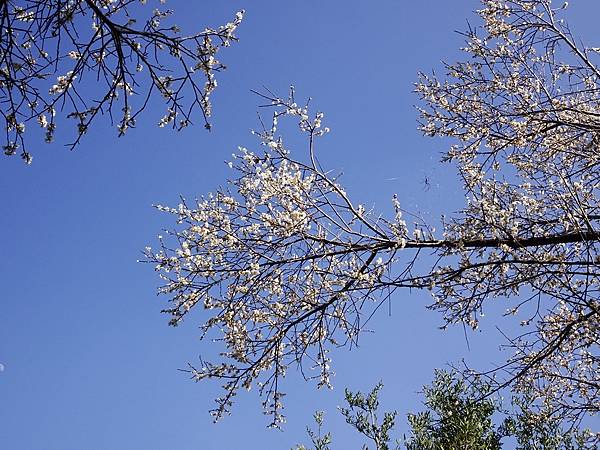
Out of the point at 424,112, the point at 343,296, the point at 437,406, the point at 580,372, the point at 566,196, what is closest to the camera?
the point at 566,196

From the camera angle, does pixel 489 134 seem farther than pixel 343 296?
Yes

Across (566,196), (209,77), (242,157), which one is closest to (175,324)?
(242,157)

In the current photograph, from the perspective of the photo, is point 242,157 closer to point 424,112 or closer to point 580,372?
point 424,112

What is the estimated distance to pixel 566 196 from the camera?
504 cm

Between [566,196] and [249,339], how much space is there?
3.01 metres

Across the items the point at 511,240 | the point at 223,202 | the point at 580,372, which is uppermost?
the point at 223,202

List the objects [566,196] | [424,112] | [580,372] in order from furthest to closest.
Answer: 1. [424,112]
2. [580,372]
3. [566,196]

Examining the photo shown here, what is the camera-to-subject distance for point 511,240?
5184 millimetres

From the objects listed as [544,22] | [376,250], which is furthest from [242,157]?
[544,22]

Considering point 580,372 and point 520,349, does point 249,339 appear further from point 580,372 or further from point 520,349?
point 580,372

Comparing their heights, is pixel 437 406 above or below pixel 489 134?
below

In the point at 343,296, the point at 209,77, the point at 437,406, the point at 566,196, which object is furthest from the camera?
the point at 437,406

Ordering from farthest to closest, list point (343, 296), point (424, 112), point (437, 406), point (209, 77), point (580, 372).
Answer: point (437, 406)
point (424, 112)
point (580, 372)
point (343, 296)
point (209, 77)

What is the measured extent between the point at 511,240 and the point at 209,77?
2.93 metres
